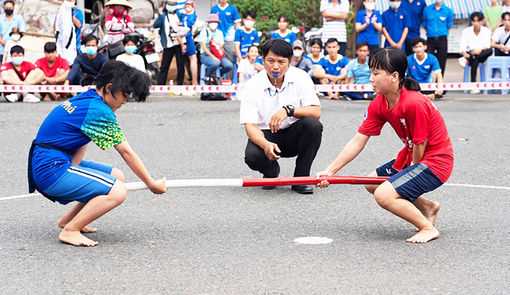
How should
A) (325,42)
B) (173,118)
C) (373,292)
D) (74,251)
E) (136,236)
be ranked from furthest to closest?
(325,42) → (173,118) → (136,236) → (74,251) → (373,292)

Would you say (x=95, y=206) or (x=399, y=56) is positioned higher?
(x=399, y=56)

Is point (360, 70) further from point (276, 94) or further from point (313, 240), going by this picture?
point (313, 240)

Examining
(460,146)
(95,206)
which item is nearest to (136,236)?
(95,206)

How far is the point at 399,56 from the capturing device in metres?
4.88

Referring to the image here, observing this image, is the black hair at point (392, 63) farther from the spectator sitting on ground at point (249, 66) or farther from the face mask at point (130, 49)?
the face mask at point (130, 49)

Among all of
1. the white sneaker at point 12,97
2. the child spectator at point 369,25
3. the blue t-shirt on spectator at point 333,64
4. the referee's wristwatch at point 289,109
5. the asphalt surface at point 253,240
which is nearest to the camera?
the asphalt surface at point 253,240

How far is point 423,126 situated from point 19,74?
10273mm

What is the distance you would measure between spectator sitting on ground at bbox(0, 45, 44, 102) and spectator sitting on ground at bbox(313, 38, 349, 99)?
16.6 ft

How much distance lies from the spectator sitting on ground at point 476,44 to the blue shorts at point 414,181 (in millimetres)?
10165

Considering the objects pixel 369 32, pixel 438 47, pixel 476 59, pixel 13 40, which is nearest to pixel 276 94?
pixel 369 32

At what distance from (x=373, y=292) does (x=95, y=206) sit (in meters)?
1.87

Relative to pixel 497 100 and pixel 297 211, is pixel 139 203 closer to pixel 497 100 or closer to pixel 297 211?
pixel 297 211

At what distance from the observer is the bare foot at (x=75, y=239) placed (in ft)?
15.7

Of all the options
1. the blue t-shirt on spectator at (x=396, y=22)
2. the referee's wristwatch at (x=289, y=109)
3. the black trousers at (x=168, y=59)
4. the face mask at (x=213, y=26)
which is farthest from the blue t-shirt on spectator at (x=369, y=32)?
the referee's wristwatch at (x=289, y=109)
